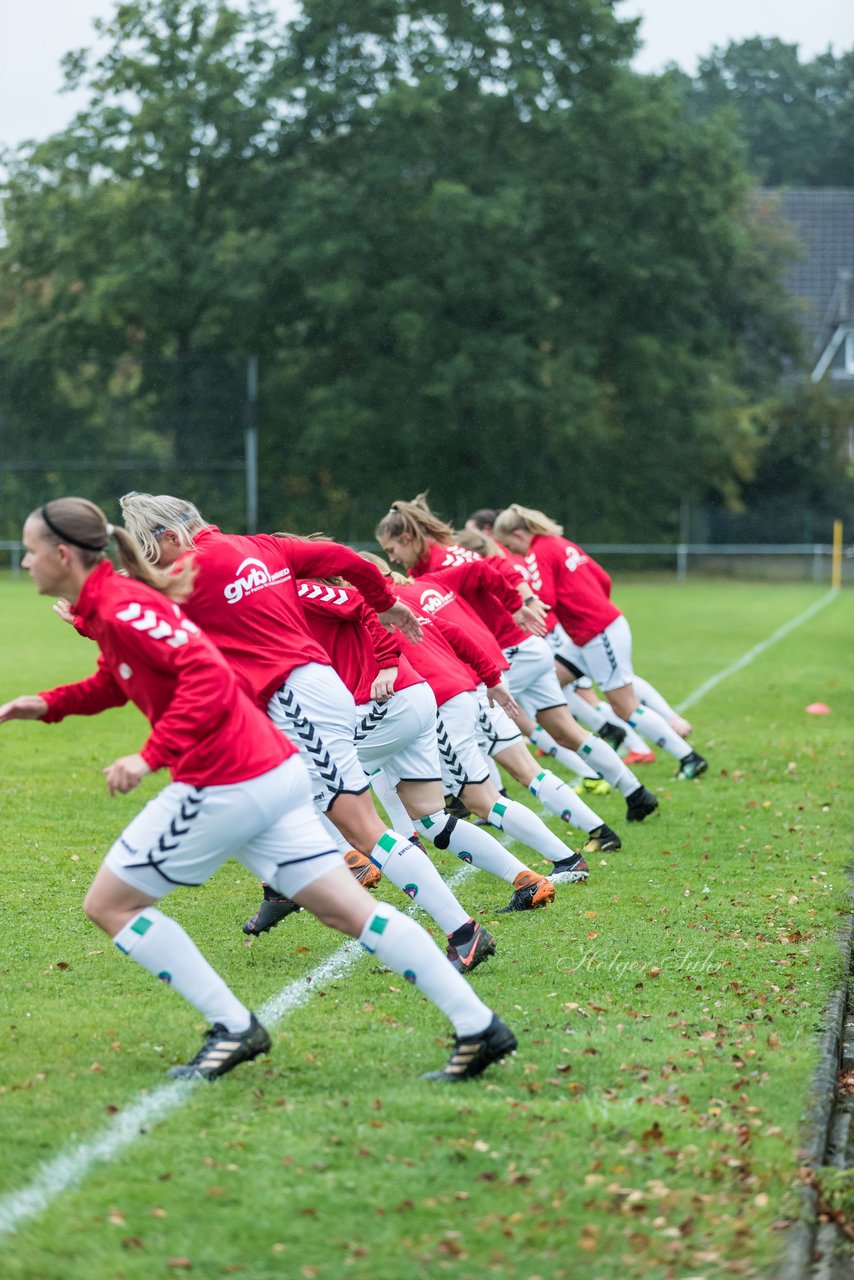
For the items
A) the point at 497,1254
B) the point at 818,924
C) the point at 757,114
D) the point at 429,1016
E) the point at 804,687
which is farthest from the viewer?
the point at 757,114

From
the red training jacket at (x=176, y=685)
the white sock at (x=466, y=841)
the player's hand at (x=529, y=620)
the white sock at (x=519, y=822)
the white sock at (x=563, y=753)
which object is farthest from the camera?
the white sock at (x=563, y=753)

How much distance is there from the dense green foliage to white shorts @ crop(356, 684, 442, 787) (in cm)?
3235

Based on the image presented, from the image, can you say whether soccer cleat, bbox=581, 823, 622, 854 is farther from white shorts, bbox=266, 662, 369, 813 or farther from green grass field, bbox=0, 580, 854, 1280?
white shorts, bbox=266, 662, 369, 813

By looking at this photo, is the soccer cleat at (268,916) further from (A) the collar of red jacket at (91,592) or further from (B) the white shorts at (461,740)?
(A) the collar of red jacket at (91,592)

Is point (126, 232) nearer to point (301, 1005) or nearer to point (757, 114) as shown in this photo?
point (301, 1005)

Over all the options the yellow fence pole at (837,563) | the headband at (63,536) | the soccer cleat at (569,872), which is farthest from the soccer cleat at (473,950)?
the yellow fence pole at (837,563)

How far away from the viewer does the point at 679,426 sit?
41656 mm

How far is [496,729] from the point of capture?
26.8 feet

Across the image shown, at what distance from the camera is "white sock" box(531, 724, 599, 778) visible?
991cm

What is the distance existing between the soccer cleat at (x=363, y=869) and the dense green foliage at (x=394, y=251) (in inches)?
1242

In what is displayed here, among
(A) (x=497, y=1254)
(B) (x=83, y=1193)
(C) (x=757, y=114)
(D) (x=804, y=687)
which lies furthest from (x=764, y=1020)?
(C) (x=757, y=114)

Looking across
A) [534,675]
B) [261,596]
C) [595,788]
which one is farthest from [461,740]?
[595,788]

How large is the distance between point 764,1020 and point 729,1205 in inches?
66.7

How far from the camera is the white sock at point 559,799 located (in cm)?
829
